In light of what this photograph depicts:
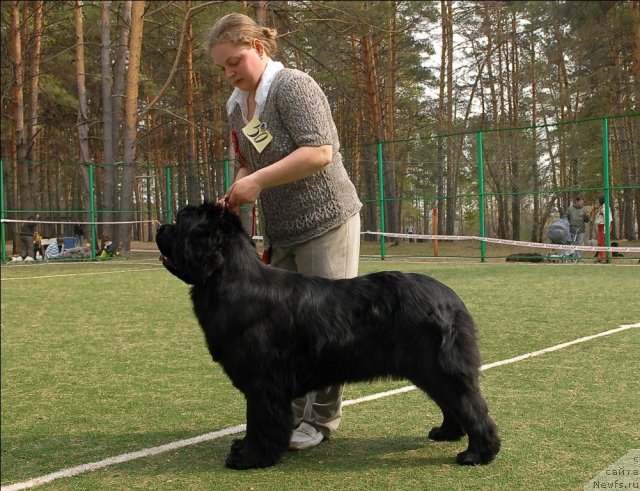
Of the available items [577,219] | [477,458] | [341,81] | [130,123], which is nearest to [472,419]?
[477,458]

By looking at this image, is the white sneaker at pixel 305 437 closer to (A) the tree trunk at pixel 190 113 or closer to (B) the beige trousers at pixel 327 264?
(B) the beige trousers at pixel 327 264

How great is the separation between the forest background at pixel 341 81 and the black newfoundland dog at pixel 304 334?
53.0 feet

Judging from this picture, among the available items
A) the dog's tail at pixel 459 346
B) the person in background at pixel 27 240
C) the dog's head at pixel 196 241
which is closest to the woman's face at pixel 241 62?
the dog's head at pixel 196 241

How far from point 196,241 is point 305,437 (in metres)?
1.15

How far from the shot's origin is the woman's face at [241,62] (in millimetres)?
3314

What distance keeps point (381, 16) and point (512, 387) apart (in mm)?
21859

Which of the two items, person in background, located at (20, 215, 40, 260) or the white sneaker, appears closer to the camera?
the white sneaker

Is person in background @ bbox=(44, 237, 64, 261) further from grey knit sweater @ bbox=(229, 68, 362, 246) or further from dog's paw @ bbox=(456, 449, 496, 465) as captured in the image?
dog's paw @ bbox=(456, 449, 496, 465)

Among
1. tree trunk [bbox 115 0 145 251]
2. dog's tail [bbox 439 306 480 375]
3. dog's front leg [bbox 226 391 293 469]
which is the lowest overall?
dog's front leg [bbox 226 391 293 469]

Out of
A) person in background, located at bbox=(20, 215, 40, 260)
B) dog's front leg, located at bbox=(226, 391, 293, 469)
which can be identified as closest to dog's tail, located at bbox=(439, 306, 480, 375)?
dog's front leg, located at bbox=(226, 391, 293, 469)

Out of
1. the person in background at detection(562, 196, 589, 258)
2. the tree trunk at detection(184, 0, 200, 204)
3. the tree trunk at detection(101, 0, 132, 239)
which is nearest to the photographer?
the person in background at detection(562, 196, 589, 258)

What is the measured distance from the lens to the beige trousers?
139 inches

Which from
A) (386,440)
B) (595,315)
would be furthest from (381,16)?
(386,440)

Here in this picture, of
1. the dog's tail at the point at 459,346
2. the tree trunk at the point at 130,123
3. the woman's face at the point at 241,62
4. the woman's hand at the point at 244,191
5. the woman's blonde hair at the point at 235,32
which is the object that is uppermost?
the tree trunk at the point at 130,123
